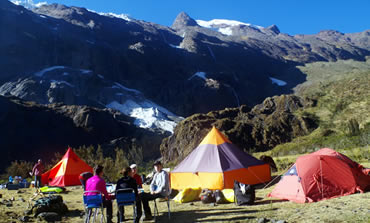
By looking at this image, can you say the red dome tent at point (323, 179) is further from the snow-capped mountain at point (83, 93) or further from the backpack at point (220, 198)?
the snow-capped mountain at point (83, 93)

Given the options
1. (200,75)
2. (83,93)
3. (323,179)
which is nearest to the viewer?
(323,179)

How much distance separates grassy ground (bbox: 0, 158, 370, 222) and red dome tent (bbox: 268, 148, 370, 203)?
1.34ft

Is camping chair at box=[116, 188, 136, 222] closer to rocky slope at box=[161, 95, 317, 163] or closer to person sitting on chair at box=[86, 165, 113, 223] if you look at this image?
person sitting on chair at box=[86, 165, 113, 223]

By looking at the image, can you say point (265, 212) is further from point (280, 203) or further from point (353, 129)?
point (353, 129)

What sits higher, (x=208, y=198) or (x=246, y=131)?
(x=246, y=131)

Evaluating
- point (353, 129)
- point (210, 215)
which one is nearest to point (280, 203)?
point (210, 215)

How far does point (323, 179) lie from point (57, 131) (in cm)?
6327

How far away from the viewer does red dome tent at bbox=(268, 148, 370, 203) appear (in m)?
9.02

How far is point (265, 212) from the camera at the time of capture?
25.8 ft

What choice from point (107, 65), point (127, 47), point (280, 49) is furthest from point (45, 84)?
point (280, 49)

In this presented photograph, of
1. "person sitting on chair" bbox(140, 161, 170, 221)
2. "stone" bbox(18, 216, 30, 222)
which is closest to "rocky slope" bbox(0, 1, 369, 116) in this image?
"stone" bbox(18, 216, 30, 222)

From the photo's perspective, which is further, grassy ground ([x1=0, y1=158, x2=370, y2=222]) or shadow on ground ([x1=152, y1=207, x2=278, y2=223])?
shadow on ground ([x1=152, y1=207, x2=278, y2=223])

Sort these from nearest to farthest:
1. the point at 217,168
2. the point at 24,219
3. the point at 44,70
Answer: the point at 24,219 → the point at 217,168 → the point at 44,70

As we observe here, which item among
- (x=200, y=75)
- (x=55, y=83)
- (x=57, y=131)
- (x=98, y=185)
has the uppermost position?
(x=200, y=75)
